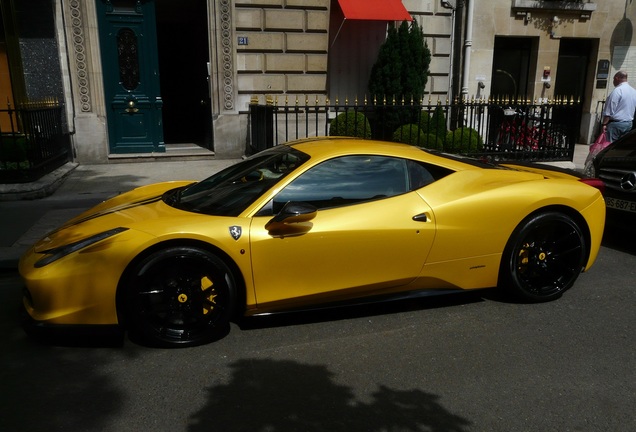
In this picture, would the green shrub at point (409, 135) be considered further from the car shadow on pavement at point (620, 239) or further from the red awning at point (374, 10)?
the car shadow on pavement at point (620, 239)

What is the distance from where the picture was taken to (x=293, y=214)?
3748 mm

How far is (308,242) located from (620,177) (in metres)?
4.29

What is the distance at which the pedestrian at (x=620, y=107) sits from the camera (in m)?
9.68

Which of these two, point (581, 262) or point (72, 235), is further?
point (581, 262)

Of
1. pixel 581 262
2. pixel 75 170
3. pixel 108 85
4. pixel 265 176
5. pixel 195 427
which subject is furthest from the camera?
pixel 108 85

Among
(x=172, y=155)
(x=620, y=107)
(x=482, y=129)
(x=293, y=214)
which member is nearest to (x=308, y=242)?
(x=293, y=214)

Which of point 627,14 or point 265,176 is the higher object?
point 627,14

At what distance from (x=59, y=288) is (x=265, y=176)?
65.6 inches

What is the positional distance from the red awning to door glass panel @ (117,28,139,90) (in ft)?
15.3

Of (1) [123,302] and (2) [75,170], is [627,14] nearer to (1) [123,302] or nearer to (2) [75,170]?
(2) [75,170]

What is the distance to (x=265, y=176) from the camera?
4.29 meters

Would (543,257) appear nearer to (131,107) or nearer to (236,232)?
(236,232)

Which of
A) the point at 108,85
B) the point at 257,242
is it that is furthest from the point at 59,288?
the point at 108,85

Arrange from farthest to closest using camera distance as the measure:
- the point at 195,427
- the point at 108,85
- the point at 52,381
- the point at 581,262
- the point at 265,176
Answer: the point at 108,85
the point at 581,262
the point at 265,176
the point at 52,381
the point at 195,427
